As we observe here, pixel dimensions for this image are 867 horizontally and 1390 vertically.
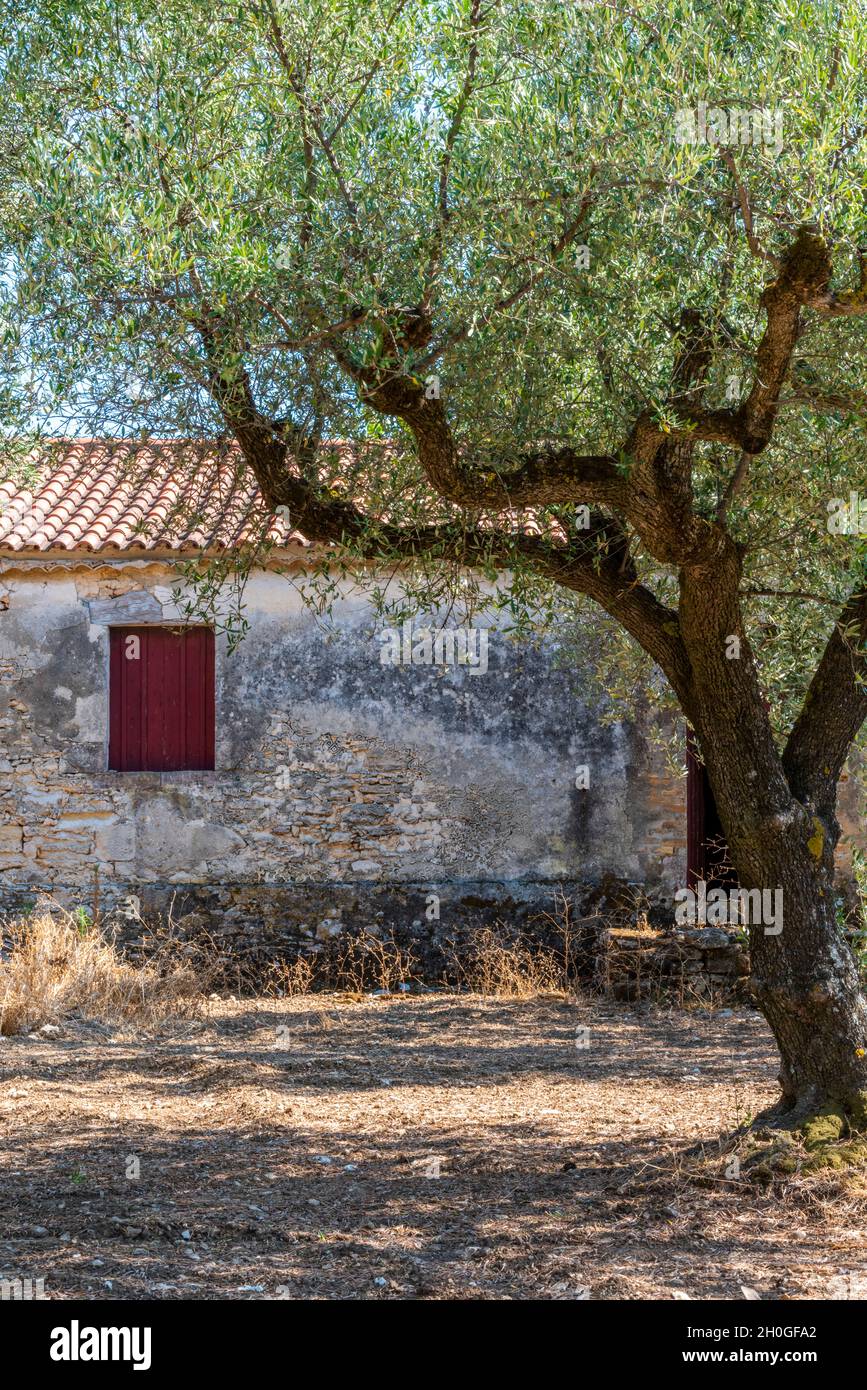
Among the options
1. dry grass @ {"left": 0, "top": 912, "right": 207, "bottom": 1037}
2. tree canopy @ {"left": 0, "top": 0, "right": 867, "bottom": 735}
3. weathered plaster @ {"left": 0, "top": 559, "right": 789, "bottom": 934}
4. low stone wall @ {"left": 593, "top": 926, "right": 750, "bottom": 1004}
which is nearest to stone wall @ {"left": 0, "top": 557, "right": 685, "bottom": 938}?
weathered plaster @ {"left": 0, "top": 559, "right": 789, "bottom": 934}

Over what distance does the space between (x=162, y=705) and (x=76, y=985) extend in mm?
2848

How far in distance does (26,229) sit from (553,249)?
79.1 inches

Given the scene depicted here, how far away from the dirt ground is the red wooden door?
2895mm

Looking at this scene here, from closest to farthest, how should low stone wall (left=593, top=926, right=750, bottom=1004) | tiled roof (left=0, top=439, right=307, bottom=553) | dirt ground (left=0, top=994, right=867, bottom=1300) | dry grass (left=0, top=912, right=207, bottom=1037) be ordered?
dirt ground (left=0, top=994, right=867, bottom=1300) → tiled roof (left=0, top=439, right=307, bottom=553) → dry grass (left=0, top=912, right=207, bottom=1037) → low stone wall (left=593, top=926, right=750, bottom=1004)

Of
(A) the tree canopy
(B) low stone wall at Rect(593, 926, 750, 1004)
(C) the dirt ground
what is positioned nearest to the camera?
(A) the tree canopy

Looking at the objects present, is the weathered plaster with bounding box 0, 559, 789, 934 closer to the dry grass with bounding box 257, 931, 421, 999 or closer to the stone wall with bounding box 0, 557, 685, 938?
the stone wall with bounding box 0, 557, 685, 938

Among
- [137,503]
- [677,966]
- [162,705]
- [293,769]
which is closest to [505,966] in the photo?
[677,966]

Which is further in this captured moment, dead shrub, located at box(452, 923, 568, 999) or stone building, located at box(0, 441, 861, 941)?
stone building, located at box(0, 441, 861, 941)

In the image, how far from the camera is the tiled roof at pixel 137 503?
6129 millimetres

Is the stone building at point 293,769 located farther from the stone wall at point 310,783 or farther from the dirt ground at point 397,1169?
the dirt ground at point 397,1169

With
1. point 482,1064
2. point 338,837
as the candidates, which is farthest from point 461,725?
point 482,1064

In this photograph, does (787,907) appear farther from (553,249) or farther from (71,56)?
(71,56)

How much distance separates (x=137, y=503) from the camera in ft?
41.8

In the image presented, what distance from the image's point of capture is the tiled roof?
6129mm
